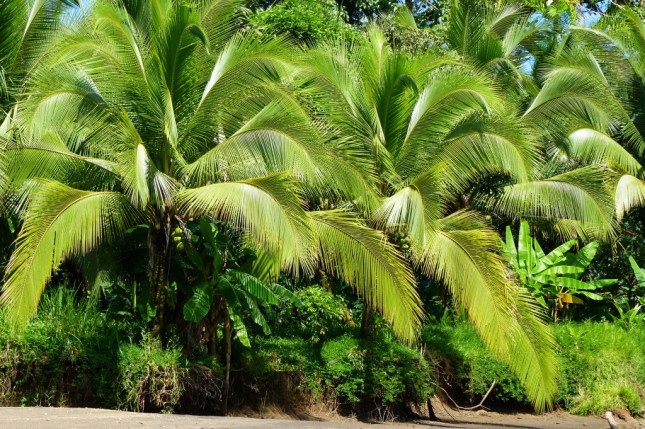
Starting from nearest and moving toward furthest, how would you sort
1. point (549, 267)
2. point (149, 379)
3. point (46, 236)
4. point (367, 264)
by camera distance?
point (46, 236) → point (149, 379) → point (367, 264) → point (549, 267)

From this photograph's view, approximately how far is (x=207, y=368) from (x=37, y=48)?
519 centimetres

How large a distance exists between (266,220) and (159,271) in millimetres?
2405

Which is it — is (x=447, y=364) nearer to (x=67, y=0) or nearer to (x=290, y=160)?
(x=290, y=160)

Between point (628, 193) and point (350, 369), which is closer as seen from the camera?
point (350, 369)

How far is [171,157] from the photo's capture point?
478 inches

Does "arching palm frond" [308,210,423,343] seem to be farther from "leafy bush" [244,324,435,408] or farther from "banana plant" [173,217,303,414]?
"leafy bush" [244,324,435,408]

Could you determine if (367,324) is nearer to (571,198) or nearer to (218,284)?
(218,284)

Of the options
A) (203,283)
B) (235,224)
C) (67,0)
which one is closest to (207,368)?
(203,283)

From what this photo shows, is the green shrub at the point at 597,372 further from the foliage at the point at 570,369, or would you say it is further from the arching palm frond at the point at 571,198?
the arching palm frond at the point at 571,198

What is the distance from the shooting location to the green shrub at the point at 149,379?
11.8 metres

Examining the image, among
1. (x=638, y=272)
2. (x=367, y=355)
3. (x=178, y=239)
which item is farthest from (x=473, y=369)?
(x=178, y=239)

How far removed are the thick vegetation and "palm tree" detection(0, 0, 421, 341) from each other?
3 centimetres

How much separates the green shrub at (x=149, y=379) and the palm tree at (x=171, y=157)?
2.12ft

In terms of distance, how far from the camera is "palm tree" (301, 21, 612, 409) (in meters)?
13.0
